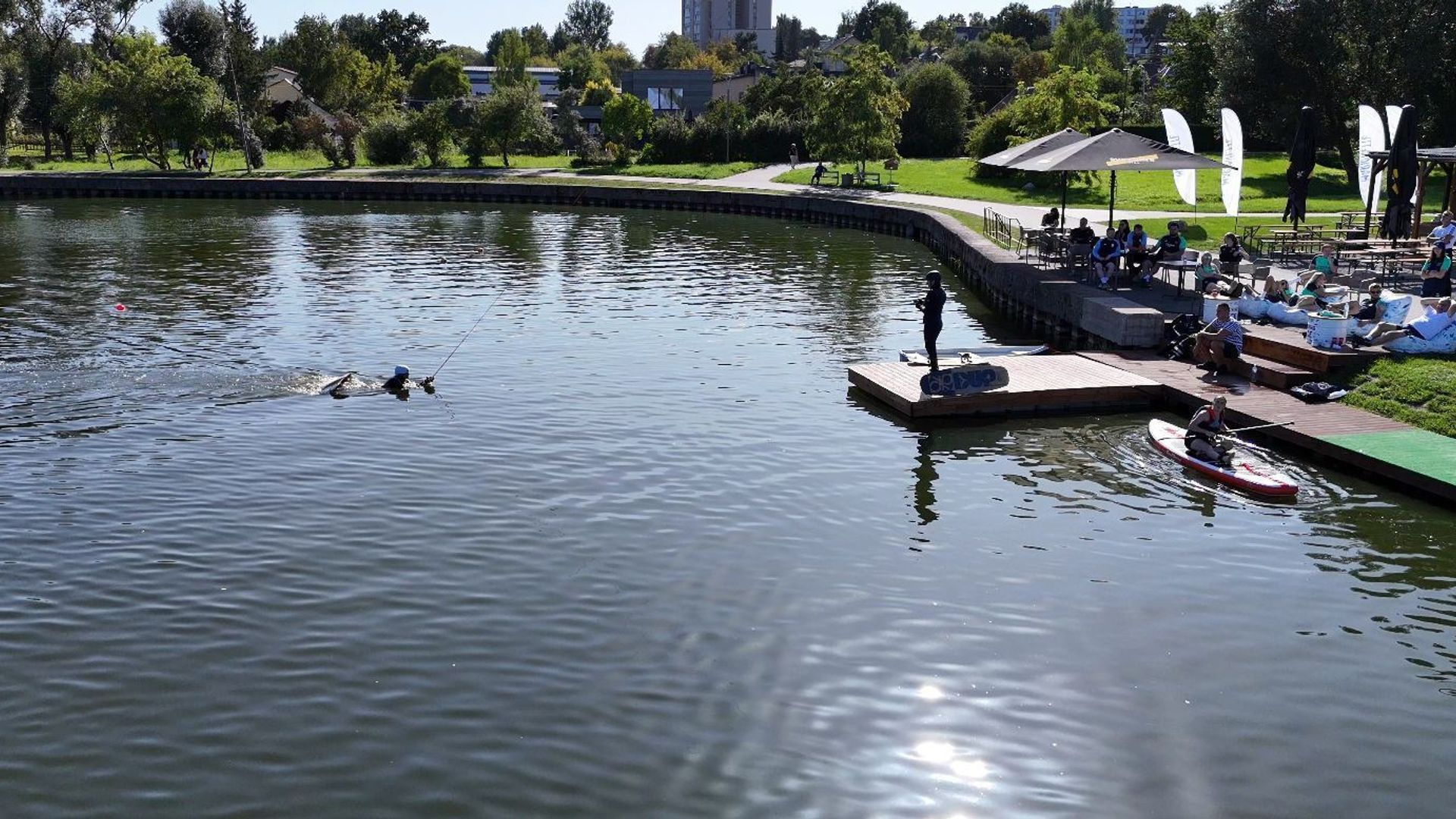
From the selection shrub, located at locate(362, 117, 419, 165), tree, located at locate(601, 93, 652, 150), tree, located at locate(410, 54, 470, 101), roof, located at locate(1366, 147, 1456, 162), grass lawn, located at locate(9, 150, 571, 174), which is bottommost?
roof, located at locate(1366, 147, 1456, 162)

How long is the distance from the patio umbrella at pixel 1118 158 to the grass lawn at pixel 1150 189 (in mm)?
20142

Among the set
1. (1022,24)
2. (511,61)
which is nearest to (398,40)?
(511,61)

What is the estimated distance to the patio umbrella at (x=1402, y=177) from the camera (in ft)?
104

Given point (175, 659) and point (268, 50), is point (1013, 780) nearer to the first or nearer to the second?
point (175, 659)

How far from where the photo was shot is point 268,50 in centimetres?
12369

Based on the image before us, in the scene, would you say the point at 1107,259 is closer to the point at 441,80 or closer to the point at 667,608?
the point at 667,608

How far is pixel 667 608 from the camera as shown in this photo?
46.0 feet

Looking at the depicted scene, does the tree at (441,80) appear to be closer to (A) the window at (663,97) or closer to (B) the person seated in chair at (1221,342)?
(A) the window at (663,97)

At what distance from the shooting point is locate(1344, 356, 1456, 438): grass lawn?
19688mm

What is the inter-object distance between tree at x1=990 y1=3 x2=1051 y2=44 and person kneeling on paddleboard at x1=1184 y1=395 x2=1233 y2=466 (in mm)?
170861

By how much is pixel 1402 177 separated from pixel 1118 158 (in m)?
8.92

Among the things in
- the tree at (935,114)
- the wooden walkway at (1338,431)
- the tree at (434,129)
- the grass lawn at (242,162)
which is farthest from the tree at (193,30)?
the wooden walkway at (1338,431)

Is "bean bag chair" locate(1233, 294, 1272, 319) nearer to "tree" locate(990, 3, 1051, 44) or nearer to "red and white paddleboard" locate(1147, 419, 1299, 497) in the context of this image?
"red and white paddleboard" locate(1147, 419, 1299, 497)

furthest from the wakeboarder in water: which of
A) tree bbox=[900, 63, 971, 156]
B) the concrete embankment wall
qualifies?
tree bbox=[900, 63, 971, 156]
